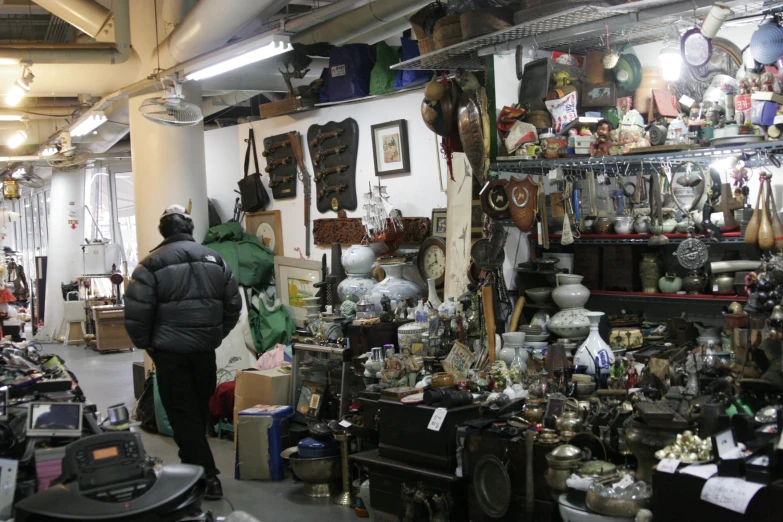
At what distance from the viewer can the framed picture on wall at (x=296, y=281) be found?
743 cm

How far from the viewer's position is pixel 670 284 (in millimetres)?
4438

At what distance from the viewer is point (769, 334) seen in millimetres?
3365

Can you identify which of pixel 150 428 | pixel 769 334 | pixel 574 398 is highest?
pixel 769 334

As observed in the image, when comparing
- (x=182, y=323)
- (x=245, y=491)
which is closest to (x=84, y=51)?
(x=182, y=323)

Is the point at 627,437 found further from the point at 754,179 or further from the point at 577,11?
the point at 577,11

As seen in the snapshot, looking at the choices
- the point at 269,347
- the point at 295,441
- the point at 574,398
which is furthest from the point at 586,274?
the point at 269,347

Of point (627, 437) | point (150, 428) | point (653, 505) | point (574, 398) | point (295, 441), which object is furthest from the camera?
point (150, 428)

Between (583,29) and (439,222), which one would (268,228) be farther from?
(583,29)

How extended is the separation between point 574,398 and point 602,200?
130 centimetres

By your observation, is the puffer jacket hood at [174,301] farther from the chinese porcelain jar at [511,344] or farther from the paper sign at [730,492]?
the paper sign at [730,492]

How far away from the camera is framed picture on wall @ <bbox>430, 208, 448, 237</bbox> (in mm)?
6059

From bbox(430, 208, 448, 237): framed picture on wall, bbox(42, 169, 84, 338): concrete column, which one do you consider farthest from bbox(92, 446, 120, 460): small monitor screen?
bbox(42, 169, 84, 338): concrete column

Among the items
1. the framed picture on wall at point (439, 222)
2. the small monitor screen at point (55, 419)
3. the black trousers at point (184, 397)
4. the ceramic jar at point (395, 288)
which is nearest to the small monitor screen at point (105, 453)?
the small monitor screen at point (55, 419)

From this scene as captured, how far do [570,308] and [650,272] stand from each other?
48 cm
